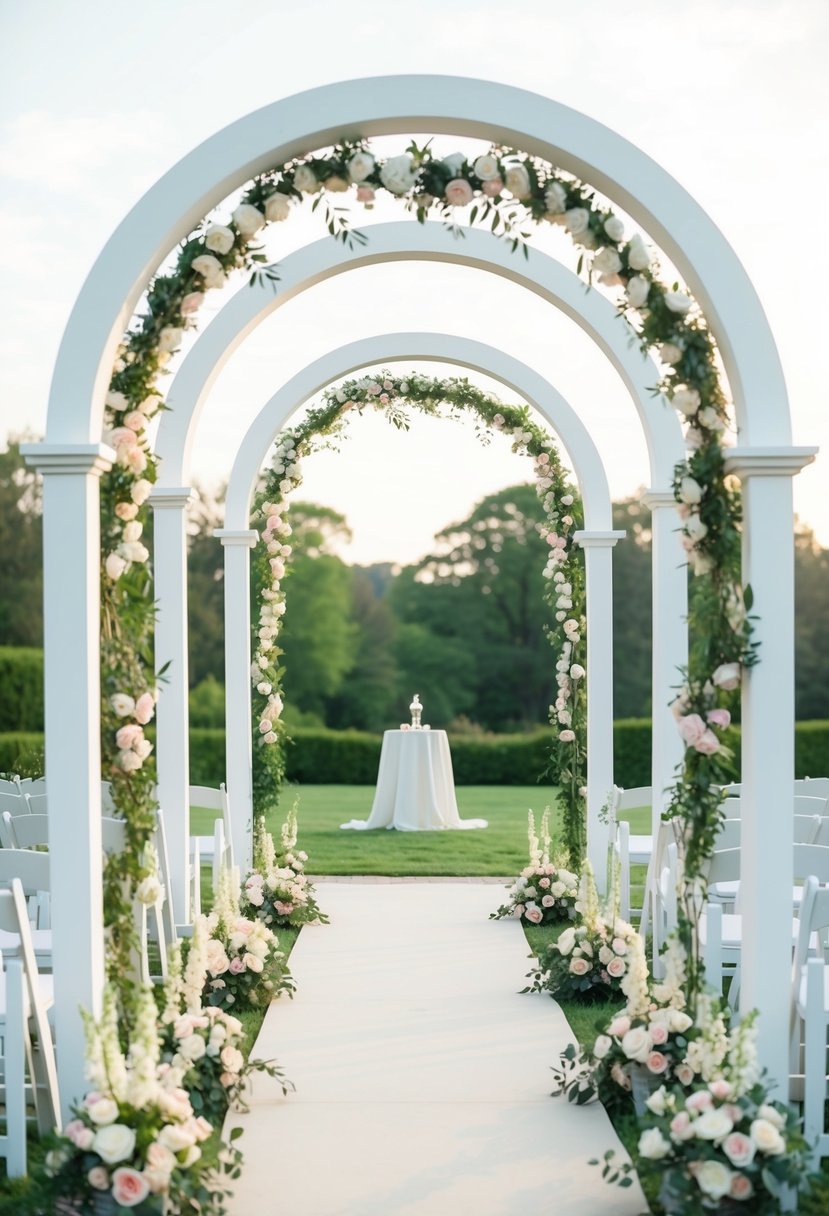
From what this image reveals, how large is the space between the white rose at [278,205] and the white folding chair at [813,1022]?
9.18ft

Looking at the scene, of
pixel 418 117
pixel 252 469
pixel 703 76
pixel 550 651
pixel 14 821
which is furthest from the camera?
pixel 550 651

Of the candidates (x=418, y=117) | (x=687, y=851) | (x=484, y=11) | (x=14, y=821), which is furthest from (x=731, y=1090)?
(x=484, y=11)

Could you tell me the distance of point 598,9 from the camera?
25.5 ft

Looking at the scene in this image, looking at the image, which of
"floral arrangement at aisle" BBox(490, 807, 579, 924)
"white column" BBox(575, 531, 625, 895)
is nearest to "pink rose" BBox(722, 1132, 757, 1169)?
"white column" BBox(575, 531, 625, 895)

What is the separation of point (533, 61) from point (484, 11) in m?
0.48

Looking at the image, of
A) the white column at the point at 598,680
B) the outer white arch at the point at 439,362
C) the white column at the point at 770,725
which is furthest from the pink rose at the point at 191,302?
the white column at the point at 598,680

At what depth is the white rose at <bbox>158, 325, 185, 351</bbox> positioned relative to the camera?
403 cm

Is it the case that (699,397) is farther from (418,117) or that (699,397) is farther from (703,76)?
(703,76)

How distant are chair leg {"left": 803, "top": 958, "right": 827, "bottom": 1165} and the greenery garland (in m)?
0.38

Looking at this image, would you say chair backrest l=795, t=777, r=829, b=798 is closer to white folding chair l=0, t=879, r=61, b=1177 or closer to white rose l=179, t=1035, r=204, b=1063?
white rose l=179, t=1035, r=204, b=1063

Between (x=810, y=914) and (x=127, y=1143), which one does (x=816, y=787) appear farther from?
(x=127, y=1143)

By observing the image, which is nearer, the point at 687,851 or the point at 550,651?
the point at 687,851

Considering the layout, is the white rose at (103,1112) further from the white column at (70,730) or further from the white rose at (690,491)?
the white rose at (690,491)

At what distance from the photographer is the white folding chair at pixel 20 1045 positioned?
3609mm
